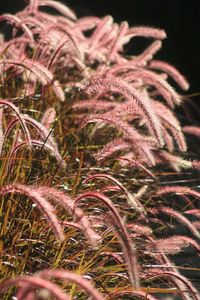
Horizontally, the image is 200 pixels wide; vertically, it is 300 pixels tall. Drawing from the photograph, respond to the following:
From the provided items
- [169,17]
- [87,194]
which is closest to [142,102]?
[87,194]

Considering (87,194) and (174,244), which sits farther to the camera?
(174,244)

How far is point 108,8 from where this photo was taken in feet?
35.8

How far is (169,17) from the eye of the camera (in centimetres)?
1067

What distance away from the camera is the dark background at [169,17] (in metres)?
10.1

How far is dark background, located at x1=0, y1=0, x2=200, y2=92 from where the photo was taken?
1007cm

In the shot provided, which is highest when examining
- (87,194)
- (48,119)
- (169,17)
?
(169,17)

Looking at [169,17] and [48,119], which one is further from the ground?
[169,17]

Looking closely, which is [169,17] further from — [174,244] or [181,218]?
[174,244]

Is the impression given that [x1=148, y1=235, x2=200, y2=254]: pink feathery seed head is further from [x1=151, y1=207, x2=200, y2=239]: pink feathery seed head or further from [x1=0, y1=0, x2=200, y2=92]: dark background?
[x1=0, y1=0, x2=200, y2=92]: dark background

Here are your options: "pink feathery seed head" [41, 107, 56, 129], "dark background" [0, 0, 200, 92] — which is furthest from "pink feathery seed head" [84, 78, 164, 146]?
"dark background" [0, 0, 200, 92]

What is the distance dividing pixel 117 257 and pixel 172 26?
24.0 ft

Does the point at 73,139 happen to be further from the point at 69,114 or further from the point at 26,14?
the point at 26,14

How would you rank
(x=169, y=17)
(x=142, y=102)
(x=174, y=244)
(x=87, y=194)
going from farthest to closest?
(x=169, y=17) → (x=174, y=244) → (x=142, y=102) → (x=87, y=194)

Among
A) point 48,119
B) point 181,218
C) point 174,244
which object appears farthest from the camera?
point 48,119
